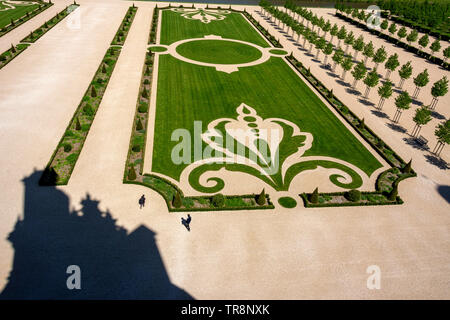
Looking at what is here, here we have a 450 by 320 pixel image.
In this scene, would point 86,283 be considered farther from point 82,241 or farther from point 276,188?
point 276,188

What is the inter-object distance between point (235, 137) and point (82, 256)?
26.4 metres

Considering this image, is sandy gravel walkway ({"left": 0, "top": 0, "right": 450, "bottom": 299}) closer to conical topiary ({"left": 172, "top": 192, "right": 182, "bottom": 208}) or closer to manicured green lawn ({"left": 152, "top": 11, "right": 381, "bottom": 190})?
conical topiary ({"left": 172, "top": 192, "right": 182, "bottom": 208})

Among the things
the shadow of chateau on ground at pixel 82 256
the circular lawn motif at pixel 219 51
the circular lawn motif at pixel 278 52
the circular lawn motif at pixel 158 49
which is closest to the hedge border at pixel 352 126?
the circular lawn motif at pixel 278 52

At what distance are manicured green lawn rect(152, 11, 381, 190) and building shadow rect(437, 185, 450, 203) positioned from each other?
25.5ft

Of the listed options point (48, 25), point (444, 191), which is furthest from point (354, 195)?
point (48, 25)

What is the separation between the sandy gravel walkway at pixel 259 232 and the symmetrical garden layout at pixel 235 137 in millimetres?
2176

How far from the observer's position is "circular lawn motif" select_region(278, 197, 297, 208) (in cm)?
3584

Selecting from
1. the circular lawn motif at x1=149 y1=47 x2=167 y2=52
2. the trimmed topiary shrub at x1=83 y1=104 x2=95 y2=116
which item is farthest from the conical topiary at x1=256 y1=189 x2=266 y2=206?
the circular lawn motif at x1=149 y1=47 x2=167 y2=52

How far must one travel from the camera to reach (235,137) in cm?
4662

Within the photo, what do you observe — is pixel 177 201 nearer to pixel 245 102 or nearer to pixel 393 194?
pixel 393 194

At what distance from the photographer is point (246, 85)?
62.8 m

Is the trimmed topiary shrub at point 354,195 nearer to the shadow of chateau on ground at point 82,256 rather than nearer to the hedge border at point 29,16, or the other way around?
the shadow of chateau on ground at point 82,256
